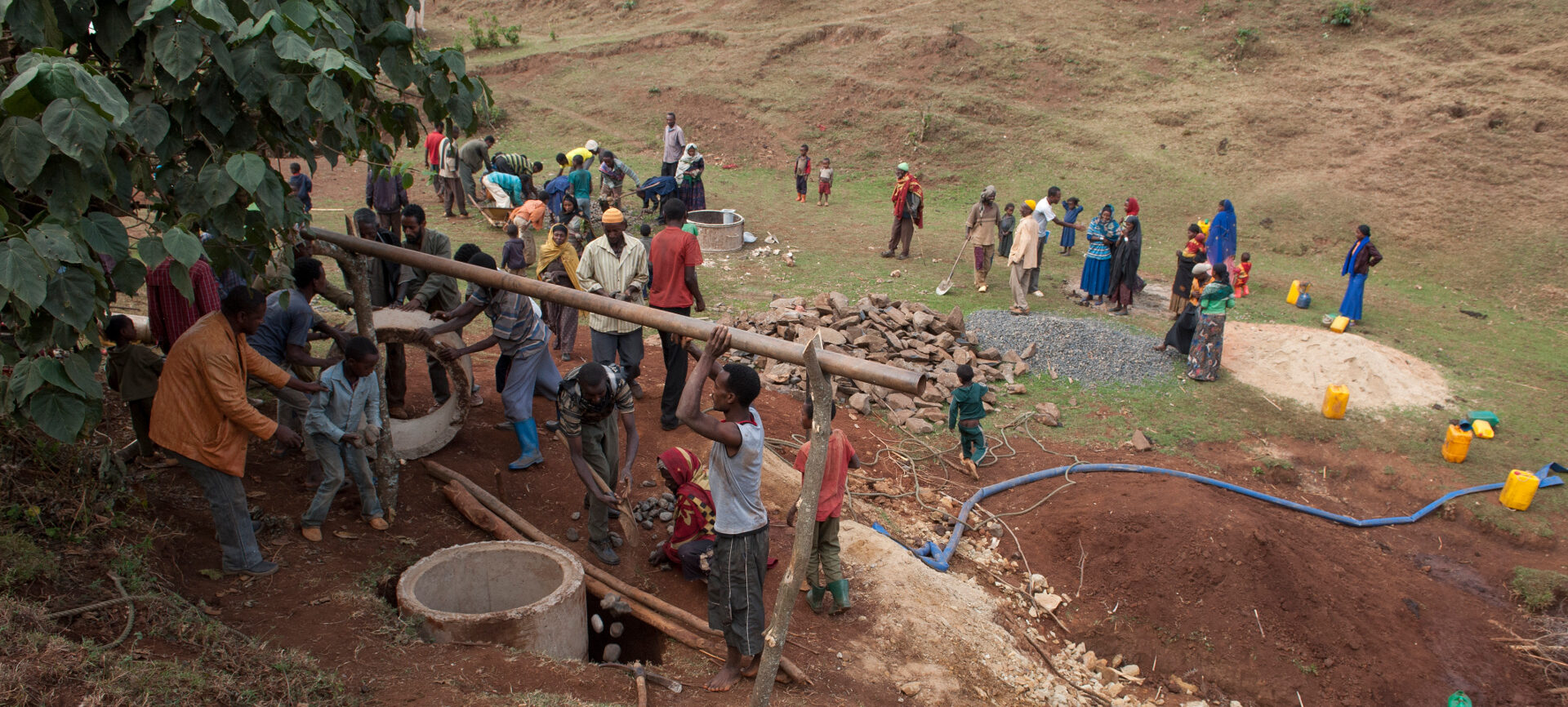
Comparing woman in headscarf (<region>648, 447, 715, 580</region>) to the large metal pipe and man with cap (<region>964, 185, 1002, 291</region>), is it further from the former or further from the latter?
man with cap (<region>964, 185, 1002, 291</region>)

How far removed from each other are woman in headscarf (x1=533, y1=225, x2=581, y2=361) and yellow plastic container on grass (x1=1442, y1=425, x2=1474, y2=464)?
350 inches

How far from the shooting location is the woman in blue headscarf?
1383 centimetres

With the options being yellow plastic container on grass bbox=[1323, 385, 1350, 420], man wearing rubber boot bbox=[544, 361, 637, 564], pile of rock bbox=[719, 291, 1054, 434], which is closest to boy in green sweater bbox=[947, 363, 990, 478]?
pile of rock bbox=[719, 291, 1054, 434]

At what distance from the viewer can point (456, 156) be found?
14.4 metres

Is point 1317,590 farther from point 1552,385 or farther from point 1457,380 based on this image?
point 1552,385

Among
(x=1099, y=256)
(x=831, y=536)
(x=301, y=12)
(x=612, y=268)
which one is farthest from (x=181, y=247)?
(x=1099, y=256)

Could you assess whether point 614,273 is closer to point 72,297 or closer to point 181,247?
point 181,247

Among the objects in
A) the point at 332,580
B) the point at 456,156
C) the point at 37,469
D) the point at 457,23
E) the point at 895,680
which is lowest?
the point at 895,680

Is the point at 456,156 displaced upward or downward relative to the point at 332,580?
upward

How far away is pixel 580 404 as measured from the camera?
17.1 feet

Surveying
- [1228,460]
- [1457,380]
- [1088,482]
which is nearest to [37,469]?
[1088,482]

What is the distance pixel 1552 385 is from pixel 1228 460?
5425mm

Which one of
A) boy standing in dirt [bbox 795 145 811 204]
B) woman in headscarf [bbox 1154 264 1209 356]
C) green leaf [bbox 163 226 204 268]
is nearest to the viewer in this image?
green leaf [bbox 163 226 204 268]

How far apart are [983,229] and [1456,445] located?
639 centimetres
